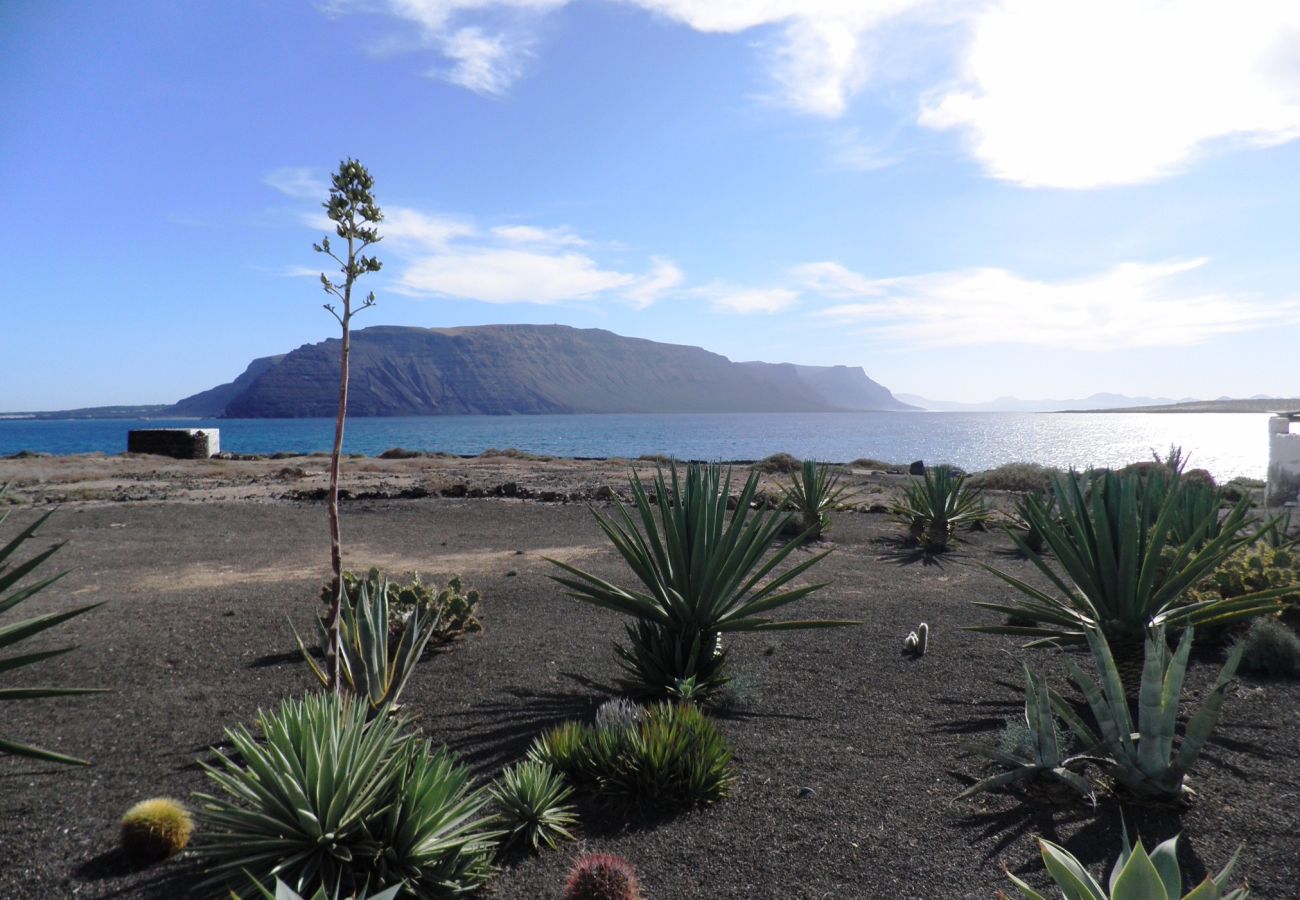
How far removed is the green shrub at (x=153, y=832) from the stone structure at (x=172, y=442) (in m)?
33.8

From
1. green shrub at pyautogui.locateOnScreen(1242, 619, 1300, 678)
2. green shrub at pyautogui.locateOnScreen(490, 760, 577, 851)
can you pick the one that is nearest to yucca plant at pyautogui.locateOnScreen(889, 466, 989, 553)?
green shrub at pyautogui.locateOnScreen(1242, 619, 1300, 678)

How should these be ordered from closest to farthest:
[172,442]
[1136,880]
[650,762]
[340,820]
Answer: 1. [1136,880]
2. [340,820]
3. [650,762]
4. [172,442]

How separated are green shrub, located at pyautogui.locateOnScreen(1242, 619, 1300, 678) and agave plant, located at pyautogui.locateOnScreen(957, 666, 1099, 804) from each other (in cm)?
263

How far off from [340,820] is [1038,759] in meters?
3.06

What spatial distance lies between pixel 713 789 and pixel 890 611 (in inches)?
170

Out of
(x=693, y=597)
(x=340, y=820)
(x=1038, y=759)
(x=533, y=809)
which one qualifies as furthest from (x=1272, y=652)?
(x=340, y=820)

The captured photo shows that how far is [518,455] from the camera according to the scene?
3728 centimetres

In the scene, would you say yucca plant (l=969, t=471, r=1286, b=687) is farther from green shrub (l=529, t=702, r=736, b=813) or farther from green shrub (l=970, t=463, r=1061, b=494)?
green shrub (l=970, t=463, r=1061, b=494)

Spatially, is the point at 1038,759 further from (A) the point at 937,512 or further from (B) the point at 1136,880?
(A) the point at 937,512

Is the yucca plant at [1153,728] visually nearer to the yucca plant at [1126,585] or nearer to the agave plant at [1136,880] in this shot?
the yucca plant at [1126,585]

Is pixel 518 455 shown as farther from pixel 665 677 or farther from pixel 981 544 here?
pixel 665 677

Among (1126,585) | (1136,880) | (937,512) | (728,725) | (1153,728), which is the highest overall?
(1126,585)

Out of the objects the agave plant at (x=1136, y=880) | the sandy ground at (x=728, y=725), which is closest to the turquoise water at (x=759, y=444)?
the sandy ground at (x=728, y=725)

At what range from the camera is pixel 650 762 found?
360 cm
